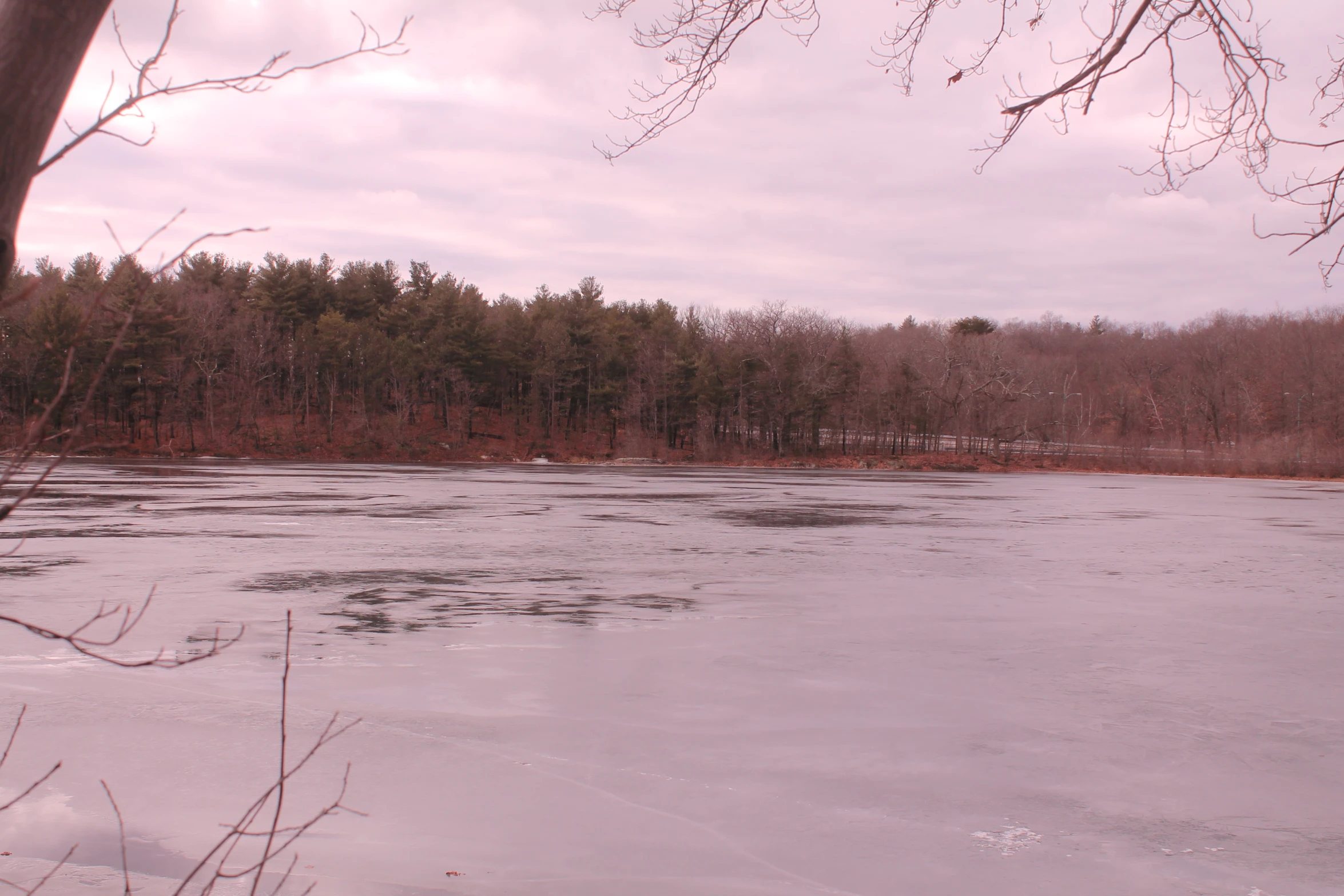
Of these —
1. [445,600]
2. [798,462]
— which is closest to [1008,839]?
[445,600]

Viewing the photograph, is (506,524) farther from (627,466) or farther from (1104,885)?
(627,466)

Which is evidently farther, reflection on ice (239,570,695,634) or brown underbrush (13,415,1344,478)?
brown underbrush (13,415,1344,478)

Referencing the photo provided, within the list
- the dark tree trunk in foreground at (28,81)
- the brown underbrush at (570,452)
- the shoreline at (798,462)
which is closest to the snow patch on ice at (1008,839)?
the dark tree trunk in foreground at (28,81)

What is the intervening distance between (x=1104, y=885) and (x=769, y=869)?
154cm

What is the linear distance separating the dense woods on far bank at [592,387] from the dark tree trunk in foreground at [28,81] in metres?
63.5

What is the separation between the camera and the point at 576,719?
7.08m

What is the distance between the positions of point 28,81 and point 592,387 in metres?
69.9

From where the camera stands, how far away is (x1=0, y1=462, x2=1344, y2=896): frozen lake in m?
4.84

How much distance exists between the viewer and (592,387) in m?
71.0

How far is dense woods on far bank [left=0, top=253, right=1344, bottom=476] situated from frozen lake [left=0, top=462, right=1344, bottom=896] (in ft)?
169

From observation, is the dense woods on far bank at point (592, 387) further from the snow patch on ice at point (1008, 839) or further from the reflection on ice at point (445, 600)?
the snow patch on ice at point (1008, 839)

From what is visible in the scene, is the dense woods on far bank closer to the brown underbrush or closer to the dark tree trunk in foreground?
the brown underbrush

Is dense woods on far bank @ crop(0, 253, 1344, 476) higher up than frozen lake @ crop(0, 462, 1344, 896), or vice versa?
dense woods on far bank @ crop(0, 253, 1344, 476)

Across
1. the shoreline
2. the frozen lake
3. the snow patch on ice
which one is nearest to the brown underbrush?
the shoreline
